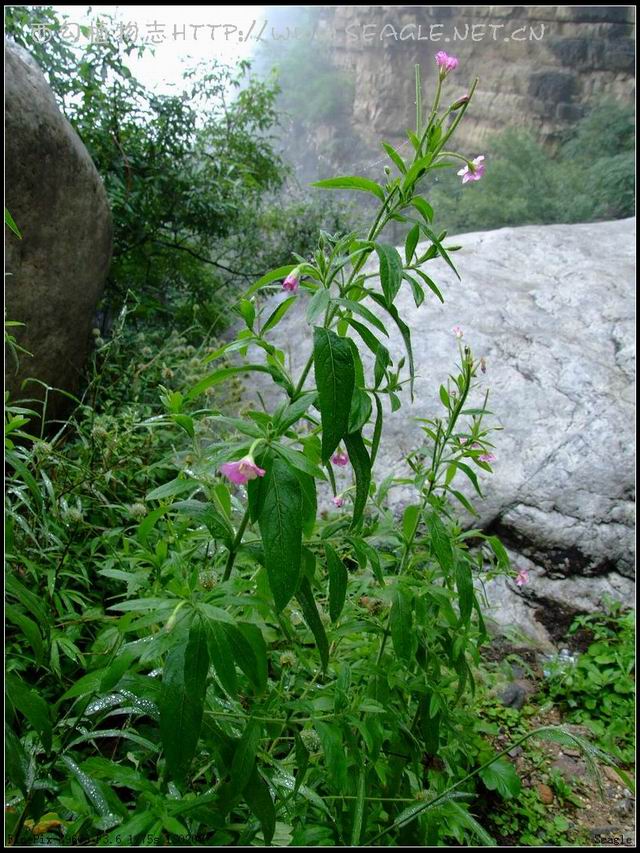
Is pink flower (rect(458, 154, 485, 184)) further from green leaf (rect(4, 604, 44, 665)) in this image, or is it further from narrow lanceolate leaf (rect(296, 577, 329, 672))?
green leaf (rect(4, 604, 44, 665))

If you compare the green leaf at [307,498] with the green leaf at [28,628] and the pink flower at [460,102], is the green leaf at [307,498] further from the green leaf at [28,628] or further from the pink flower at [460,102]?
the pink flower at [460,102]

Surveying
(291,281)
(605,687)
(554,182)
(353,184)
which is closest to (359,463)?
(291,281)

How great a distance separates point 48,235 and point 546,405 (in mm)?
2337

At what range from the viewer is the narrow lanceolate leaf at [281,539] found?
0.70 metres

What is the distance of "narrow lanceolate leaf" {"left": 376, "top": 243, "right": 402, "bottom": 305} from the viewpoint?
0.77 metres

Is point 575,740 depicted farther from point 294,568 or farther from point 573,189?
point 573,189

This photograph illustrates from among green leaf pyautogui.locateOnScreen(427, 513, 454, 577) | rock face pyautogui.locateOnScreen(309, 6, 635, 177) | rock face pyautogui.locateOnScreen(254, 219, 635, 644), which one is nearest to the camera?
green leaf pyautogui.locateOnScreen(427, 513, 454, 577)

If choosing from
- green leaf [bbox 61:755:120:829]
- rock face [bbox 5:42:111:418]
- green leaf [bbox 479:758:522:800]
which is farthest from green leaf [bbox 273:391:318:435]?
rock face [bbox 5:42:111:418]

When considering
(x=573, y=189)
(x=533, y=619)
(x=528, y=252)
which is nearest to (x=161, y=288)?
(x=528, y=252)

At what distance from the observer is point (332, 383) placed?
0.73m

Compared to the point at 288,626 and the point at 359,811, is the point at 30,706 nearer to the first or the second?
the point at 288,626

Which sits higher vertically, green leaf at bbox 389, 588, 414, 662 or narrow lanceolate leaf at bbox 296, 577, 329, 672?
narrow lanceolate leaf at bbox 296, 577, 329, 672

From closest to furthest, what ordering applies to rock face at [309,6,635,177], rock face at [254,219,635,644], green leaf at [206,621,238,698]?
green leaf at [206,621,238,698], rock face at [254,219,635,644], rock face at [309,6,635,177]

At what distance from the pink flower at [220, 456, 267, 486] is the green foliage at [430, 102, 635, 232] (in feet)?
17.5
